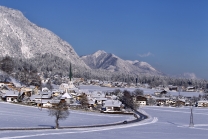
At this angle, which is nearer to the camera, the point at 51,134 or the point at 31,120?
the point at 51,134

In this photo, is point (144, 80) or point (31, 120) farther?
point (144, 80)

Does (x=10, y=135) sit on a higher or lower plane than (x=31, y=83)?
lower

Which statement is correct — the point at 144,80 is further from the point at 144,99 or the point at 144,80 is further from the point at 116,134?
the point at 116,134

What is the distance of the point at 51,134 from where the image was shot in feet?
94.1

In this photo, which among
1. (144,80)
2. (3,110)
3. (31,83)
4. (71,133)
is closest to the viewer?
(71,133)

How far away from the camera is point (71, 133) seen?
97.8 ft

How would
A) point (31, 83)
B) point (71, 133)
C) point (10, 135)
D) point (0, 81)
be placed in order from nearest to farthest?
point (10, 135) → point (71, 133) → point (0, 81) → point (31, 83)

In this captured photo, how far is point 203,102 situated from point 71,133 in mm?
61967

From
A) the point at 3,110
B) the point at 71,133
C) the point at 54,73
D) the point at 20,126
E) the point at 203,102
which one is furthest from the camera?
the point at 54,73

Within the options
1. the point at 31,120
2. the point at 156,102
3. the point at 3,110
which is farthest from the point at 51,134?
the point at 156,102

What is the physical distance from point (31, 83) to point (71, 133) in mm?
68313

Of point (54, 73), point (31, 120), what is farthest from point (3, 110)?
point (54, 73)

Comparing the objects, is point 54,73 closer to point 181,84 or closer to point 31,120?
point 181,84

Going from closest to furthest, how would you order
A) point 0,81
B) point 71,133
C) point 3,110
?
point 71,133
point 3,110
point 0,81
